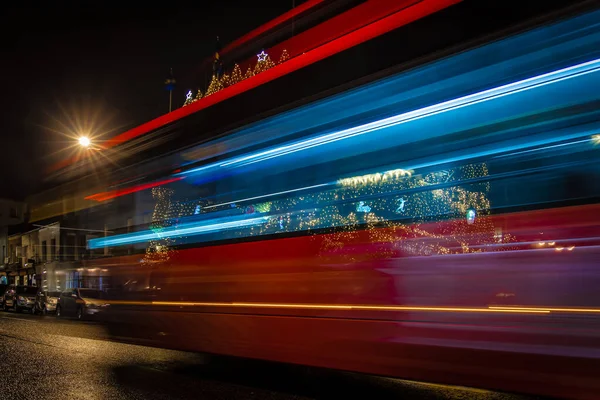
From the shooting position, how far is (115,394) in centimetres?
557

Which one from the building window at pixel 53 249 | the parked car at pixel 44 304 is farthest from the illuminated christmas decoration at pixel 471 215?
the parked car at pixel 44 304

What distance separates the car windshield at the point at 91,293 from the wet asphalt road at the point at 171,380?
1.28ft

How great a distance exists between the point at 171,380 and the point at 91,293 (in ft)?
5.54

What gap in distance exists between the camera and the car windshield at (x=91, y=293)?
22.5ft

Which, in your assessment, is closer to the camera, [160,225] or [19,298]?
[160,225]

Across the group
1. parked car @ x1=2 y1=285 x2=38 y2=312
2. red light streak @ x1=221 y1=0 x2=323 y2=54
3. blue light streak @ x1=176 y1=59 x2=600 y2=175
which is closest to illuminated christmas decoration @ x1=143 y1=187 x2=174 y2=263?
blue light streak @ x1=176 y1=59 x2=600 y2=175

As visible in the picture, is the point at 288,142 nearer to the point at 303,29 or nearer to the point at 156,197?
the point at 156,197

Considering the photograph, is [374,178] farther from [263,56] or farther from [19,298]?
[19,298]

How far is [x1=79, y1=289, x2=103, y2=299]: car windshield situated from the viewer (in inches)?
270

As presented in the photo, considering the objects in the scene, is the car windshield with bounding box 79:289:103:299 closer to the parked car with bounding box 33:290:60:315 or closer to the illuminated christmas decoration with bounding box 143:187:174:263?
the illuminated christmas decoration with bounding box 143:187:174:263

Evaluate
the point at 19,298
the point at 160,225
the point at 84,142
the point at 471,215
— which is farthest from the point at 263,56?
the point at 19,298

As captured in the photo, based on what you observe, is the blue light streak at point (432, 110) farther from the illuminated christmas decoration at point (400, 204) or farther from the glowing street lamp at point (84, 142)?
the glowing street lamp at point (84, 142)

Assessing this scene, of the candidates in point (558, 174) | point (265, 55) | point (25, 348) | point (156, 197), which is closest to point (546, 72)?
point (558, 174)

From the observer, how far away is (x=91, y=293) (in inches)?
279
